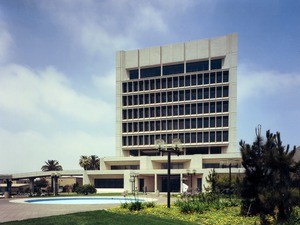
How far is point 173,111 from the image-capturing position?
83500 mm

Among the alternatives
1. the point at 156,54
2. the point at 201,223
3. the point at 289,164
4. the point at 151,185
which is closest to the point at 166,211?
the point at 201,223

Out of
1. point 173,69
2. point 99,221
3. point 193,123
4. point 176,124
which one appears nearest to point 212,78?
point 173,69

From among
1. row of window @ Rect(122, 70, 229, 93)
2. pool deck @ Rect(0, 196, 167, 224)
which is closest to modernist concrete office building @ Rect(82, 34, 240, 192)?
row of window @ Rect(122, 70, 229, 93)

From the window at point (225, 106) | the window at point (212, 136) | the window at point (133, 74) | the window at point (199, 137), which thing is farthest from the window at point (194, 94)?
the window at point (133, 74)

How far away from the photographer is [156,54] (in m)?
85.7

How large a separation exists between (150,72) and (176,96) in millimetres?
9949

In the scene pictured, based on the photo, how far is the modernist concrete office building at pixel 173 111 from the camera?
7519 cm

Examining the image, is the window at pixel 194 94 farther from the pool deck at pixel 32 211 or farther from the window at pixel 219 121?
the pool deck at pixel 32 211

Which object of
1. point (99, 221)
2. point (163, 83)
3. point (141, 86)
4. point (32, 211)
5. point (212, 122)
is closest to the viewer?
point (99, 221)

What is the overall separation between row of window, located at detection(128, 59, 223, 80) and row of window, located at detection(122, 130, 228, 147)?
1605 cm

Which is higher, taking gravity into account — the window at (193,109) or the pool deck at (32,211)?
the window at (193,109)

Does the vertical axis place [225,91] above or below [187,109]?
above

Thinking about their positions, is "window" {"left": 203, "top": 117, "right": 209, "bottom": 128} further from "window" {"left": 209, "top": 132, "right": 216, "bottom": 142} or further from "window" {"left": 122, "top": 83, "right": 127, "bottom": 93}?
"window" {"left": 122, "top": 83, "right": 127, "bottom": 93}

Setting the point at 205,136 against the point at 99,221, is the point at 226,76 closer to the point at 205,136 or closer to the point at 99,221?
the point at 205,136
